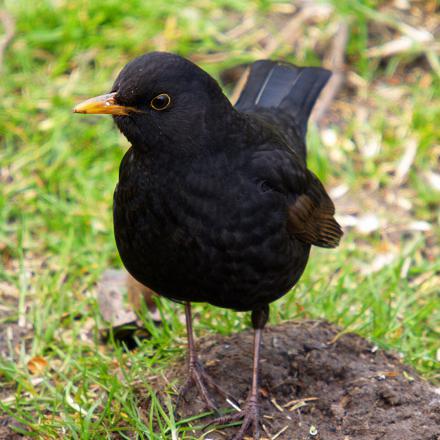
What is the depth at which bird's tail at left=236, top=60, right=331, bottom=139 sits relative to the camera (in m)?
5.36

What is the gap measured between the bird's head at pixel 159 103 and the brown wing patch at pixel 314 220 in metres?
0.66

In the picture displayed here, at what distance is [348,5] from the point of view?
7797 mm

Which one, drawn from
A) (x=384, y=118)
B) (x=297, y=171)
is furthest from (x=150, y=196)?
(x=384, y=118)

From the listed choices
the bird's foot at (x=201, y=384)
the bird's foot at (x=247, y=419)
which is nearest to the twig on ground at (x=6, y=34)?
the bird's foot at (x=201, y=384)

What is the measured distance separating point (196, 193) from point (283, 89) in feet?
6.19

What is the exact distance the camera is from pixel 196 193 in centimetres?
377

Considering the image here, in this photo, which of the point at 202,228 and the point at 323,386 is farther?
the point at 323,386

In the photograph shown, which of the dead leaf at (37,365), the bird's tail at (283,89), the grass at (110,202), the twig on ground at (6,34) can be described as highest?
the bird's tail at (283,89)

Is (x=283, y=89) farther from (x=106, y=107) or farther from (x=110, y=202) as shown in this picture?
(x=106, y=107)

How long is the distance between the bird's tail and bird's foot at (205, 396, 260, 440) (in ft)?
5.89

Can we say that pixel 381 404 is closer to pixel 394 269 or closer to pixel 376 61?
pixel 394 269

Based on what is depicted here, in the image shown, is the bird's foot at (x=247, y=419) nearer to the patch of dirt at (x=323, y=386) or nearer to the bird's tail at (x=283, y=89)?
the patch of dirt at (x=323, y=386)

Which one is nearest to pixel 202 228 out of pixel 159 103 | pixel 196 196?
pixel 196 196

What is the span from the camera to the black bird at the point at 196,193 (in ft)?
12.2
